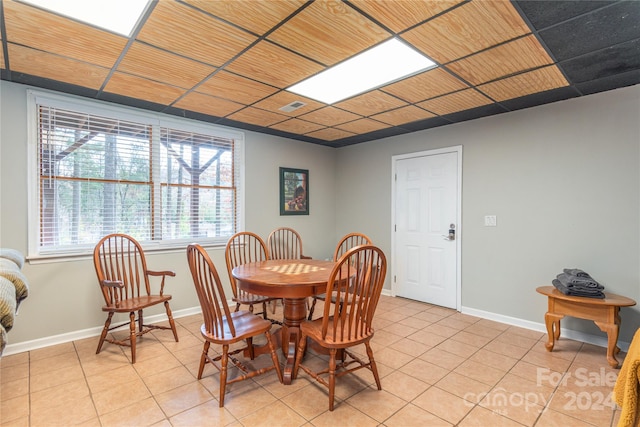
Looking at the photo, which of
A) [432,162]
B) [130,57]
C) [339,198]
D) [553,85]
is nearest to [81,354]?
[130,57]

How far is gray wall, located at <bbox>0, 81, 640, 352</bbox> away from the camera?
8.85 ft

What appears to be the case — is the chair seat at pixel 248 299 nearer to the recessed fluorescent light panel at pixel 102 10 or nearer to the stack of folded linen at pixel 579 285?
the recessed fluorescent light panel at pixel 102 10

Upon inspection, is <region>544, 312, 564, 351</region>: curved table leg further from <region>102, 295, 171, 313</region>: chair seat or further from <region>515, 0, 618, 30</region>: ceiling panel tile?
<region>102, 295, 171, 313</region>: chair seat

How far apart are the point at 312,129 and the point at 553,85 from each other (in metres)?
2.55

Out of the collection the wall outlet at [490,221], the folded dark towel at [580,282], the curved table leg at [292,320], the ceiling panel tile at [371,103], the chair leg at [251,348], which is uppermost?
the ceiling panel tile at [371,103]

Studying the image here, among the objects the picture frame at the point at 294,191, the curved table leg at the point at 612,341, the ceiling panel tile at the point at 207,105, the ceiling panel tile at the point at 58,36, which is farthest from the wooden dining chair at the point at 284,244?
the curved table leg at the point at 612,341

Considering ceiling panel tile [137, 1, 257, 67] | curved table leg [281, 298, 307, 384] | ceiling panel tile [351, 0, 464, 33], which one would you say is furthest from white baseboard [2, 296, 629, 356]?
ceiling panel tile [351, 0, 464, 33]

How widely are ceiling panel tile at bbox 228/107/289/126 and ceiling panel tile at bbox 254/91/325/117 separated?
13 cm

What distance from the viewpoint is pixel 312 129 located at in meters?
4.16

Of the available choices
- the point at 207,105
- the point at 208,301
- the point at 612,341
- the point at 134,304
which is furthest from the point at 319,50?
the point at 612,341

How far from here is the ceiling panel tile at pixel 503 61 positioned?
2.04 meters

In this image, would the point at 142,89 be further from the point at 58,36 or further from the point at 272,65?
the point at 272,65

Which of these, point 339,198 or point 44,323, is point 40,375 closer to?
point 44,323

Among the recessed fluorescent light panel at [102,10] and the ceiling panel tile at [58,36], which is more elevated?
the recessed fluorescent light panel at [102,10]
